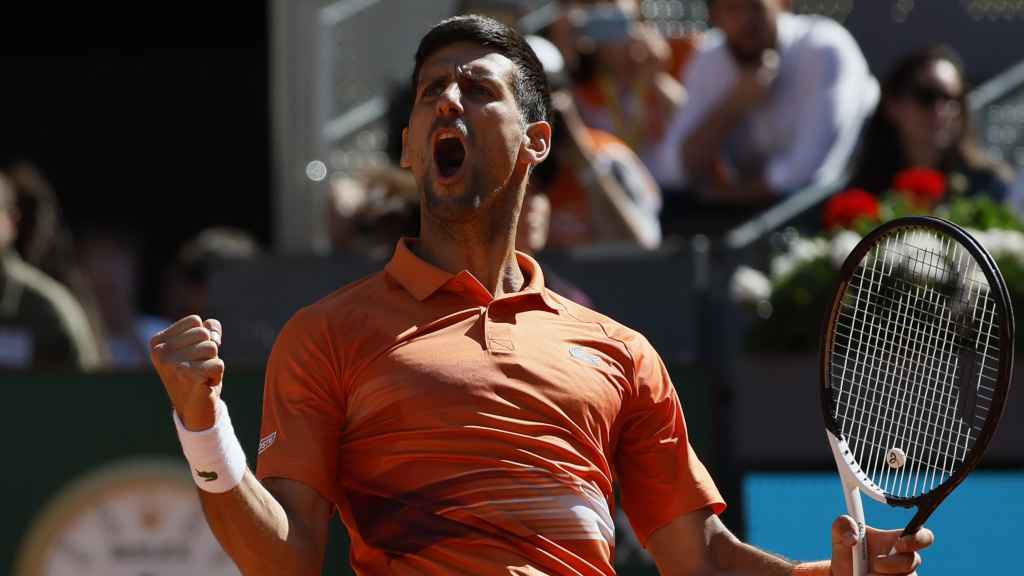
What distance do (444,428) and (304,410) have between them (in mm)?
232

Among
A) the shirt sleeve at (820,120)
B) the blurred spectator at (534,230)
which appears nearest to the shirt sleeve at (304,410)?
the blurred spectator at (534,230)

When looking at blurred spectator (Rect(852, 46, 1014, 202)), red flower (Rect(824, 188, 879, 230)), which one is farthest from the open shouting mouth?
blurred spectator (Rect(852, 46, 1014, 202))

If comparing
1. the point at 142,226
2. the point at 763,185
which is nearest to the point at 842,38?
the point at 763,185

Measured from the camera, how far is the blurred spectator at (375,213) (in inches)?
243

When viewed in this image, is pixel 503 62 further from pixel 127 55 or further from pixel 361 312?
pixel 127 55

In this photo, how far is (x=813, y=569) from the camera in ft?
10.1

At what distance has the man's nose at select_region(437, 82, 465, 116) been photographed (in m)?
3.02

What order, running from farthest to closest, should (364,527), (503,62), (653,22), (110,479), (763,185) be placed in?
(653,22)
(763,185)
(110,479)
(503,62)
(364,527)

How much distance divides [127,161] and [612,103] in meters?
3.88

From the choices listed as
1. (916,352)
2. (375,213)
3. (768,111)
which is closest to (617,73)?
(768,111)

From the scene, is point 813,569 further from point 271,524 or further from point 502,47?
point 502,47

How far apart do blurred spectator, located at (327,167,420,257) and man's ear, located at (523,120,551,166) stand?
2.58 meters

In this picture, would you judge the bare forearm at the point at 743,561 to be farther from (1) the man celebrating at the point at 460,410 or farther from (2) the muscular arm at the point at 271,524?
(2) the muscular arm at the point at 271,524

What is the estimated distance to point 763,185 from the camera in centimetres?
715
